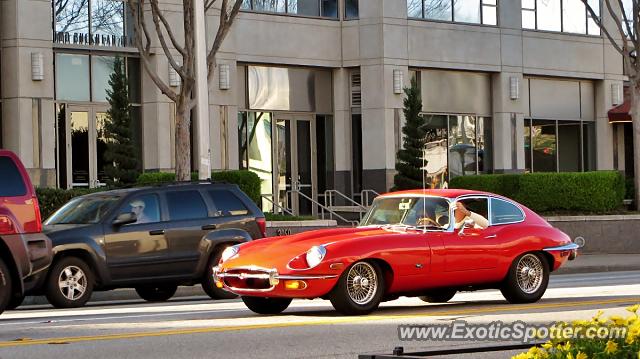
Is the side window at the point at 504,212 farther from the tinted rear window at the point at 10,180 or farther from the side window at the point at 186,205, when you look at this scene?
the tinted rear window at the point at 10,180

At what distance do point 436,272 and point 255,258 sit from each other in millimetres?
2174

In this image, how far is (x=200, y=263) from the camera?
1838 cm

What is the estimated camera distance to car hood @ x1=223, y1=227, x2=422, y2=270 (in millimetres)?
13578

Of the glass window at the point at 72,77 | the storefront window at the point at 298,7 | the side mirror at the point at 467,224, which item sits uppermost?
the storefront window at the point at 298,7

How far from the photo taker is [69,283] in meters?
17.3

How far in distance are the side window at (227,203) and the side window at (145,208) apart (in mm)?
965

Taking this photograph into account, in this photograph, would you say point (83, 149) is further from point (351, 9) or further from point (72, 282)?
point (72, 282)

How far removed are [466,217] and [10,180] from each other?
18.0ft

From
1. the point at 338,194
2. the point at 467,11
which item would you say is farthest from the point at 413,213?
the point at 467,11

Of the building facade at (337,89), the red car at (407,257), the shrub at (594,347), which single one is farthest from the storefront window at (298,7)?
the shrub at (594,347)

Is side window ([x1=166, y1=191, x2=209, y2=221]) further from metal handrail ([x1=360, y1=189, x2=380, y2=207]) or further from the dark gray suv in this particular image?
metal handrail ([x1=360, y1=189, x2=380, y2=207])

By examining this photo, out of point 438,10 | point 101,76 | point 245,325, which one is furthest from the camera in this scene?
point 438,10

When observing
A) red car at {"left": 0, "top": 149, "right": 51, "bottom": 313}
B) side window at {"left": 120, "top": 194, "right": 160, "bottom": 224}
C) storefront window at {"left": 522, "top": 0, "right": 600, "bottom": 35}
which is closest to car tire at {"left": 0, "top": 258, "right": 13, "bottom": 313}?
red car at {"left": 0, "top": 149, "right": 51, "bottom": 313}

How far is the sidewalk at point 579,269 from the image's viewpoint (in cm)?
1992
